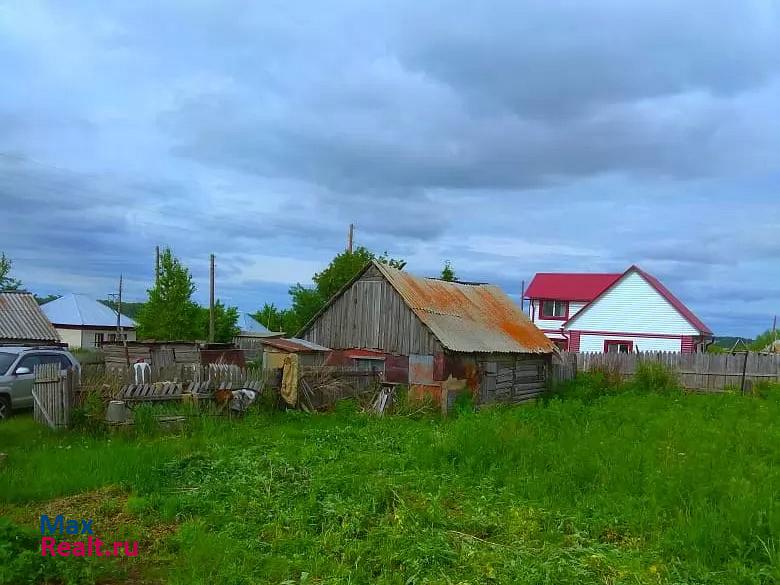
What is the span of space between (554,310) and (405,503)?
39.8 m

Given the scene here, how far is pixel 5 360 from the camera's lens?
1482cm

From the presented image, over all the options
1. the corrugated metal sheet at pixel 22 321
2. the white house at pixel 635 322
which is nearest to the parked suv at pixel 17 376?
the corrugated metal sheet at pixel 22 321

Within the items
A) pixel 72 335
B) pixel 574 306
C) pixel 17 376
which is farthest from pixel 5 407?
pixel 574 306

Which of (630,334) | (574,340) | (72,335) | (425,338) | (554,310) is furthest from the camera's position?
(72,335)

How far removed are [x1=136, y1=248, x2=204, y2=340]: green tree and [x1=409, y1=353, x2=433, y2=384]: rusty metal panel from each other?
19.9 meters

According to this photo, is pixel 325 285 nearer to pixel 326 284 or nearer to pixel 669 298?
pixel 326 284

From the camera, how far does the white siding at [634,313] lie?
35.6m

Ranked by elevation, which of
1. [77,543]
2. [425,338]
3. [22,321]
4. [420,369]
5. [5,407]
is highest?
[22,321]

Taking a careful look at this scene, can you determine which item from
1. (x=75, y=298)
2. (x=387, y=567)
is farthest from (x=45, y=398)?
(x=75, y=298)

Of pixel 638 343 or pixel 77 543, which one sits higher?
pixel 638 343

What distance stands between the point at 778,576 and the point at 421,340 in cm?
1301

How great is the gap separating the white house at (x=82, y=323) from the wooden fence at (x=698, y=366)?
33.9 metres

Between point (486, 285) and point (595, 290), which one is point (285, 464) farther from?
point (595, 290)

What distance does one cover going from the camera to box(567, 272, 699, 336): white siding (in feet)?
117
